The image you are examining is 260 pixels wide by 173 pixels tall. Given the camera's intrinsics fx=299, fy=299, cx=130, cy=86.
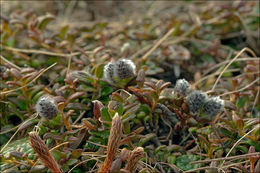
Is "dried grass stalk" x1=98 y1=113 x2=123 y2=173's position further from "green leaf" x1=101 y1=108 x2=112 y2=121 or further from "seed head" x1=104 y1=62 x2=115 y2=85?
"seed head" x1=104 y1=62 x2=115 y2=85

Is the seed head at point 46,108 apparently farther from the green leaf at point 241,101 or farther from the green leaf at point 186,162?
the green leaf at point 241,101

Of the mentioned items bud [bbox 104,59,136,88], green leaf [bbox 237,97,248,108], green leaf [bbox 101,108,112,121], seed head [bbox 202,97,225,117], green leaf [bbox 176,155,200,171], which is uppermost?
bud [bbox 104,59,136,88]

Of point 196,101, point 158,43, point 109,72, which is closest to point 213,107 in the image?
point 196,101

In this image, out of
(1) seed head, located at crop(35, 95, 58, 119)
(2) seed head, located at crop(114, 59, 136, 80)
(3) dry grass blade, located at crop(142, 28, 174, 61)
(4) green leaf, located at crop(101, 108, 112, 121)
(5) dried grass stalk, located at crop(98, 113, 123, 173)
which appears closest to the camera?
(5) dried grass stalk, located at crop(98, 113, 123, 173)

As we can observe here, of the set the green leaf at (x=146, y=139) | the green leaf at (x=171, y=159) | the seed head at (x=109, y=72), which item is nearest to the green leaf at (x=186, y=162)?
the green leaf at (x=171, y=159)

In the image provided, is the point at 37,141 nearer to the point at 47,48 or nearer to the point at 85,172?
the point at 85,172

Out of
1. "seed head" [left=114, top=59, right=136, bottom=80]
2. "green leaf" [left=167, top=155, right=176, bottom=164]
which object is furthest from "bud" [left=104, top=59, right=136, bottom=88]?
"green leaf" [left=167, top=155, right=176, bottom=164]
